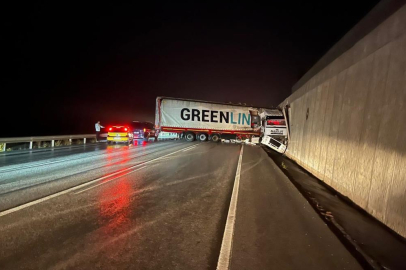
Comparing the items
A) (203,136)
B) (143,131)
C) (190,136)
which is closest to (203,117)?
(203,136)

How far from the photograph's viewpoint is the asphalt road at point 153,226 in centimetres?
394

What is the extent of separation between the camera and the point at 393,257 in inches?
169

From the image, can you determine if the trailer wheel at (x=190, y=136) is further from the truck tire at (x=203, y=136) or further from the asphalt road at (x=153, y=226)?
the asphalt road at (x=153, y=226)

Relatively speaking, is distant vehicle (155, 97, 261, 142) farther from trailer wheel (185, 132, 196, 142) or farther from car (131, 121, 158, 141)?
car (131, 121, 158, 141)

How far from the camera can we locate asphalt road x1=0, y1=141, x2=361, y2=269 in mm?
3941

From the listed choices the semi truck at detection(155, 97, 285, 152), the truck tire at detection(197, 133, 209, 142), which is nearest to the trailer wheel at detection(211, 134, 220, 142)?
the semi truck at detection(155, 97, 285, 152)

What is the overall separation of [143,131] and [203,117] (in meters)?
6.57

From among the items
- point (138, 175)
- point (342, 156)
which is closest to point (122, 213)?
point (138, 175)

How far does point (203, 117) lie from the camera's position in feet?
104

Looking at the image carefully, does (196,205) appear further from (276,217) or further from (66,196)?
(66,196)

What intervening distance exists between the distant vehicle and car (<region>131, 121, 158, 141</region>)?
1787 mm

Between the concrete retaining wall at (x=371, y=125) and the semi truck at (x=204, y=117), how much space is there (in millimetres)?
20589

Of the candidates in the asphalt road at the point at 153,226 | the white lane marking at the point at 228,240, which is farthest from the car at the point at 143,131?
the white lane marking at the point at 228,240

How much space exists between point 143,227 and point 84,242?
40.4 inches
